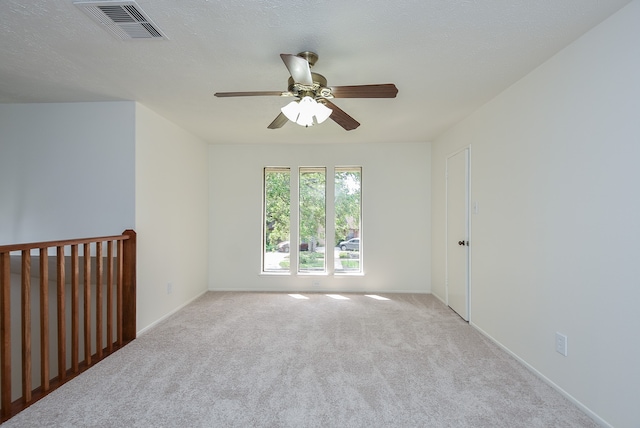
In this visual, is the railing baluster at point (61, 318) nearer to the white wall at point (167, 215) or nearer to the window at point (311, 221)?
the white wall at point (167, 215)

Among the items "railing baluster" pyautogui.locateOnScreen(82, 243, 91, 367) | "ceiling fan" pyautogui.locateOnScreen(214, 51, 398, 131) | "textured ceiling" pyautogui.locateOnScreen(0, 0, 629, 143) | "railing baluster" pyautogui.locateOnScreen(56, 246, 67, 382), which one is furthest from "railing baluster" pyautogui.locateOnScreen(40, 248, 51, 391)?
"ceiling fan" pyautogui.locateOnScreen(214, 51, 398, 131)

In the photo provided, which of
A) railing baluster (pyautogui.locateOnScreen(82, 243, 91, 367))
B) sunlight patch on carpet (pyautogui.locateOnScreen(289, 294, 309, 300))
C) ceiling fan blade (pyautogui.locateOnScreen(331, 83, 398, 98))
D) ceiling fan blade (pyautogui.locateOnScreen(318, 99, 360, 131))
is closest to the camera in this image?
ceiling fan blade (pyautogui.locateOnScreen(331, 83, 398, 98))

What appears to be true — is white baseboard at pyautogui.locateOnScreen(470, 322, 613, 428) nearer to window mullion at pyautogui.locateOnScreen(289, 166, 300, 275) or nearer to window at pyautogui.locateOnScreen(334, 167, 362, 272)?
window at pyautogui.locateOnScreen(334, 167, 362, 272)

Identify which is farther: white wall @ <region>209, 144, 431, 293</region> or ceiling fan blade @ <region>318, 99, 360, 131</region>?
white wall @ <region>209, 144, 431, 293</region>

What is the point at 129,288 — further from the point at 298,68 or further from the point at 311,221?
the point at 311,221

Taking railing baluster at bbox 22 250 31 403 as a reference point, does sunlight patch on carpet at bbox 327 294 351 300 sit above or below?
below

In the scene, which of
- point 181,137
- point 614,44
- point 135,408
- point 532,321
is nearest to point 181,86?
point 181,137

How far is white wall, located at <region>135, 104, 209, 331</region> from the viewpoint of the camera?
331cm

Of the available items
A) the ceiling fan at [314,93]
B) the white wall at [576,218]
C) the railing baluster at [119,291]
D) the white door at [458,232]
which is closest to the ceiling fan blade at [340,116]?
the ceiling fan at [314,93]

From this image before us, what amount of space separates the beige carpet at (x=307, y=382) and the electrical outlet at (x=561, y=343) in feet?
0.95

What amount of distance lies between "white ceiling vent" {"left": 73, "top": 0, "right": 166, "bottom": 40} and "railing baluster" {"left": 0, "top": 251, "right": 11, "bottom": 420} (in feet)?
4.74

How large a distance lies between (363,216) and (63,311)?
146 inches

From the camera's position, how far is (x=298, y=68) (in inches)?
72.7

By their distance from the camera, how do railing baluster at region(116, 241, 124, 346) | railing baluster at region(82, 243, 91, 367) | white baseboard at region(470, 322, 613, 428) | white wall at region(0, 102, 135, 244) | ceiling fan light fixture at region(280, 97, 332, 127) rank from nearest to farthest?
white baseboard at region(470, 322, 613, 428), ceiling fan light fixture at region(280, 97, 332, 127), railing baluster at region(82, 243, 91, 367), railing baluster at region(116, 241, 124, 346), white wall at region(0, 102, 135, 244)
